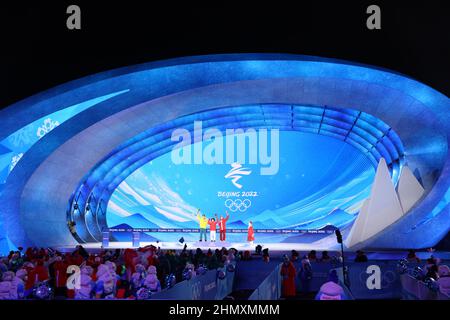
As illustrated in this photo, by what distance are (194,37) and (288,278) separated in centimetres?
862

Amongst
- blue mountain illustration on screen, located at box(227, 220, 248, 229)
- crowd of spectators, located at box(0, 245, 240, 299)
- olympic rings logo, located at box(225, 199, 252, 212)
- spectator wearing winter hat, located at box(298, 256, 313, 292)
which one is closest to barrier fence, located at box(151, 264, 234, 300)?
crowd of spectators, located at box(0, 245, 240, 299)

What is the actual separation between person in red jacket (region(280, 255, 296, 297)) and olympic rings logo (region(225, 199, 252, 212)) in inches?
841

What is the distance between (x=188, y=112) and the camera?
25.3 meters

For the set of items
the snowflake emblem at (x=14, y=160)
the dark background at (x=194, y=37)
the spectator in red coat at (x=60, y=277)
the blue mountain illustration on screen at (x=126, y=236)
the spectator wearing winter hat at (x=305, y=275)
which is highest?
the dark background at (x=194, y=37)

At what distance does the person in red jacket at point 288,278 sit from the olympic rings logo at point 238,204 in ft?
70.1

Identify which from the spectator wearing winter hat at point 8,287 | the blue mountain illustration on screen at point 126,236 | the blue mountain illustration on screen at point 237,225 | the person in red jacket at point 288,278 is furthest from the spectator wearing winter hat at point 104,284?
the blue mountain illustration on screen at point 126,236

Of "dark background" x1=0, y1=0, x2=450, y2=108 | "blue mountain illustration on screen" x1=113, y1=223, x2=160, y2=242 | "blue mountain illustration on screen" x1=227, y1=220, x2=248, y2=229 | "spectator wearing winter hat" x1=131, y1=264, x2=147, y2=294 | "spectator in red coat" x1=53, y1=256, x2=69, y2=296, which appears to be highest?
"dark background" x1=0, y1=0, x2=450, y2=108

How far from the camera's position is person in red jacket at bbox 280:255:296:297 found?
44.3 ft

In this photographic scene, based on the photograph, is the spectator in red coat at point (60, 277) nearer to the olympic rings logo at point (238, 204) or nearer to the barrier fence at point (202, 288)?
the barrier fence at point (202, 288)

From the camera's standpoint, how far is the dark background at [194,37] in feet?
46.1

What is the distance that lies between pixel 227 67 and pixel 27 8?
8902 mm

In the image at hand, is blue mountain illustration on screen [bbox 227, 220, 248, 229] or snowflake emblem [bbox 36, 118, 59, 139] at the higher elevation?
snowflake emblem [bbox 36, 118, 59, 139]

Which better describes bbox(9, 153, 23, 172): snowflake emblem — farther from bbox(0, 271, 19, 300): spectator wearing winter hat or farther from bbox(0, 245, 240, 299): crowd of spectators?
bbox(0, 271, 19, 300): spectator wearing winter hat

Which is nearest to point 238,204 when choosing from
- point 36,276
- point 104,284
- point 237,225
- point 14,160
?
point 237,225
